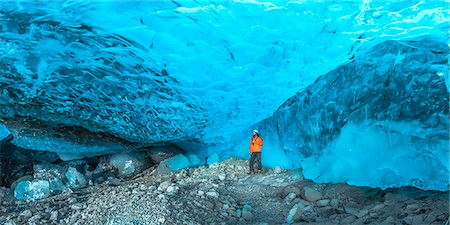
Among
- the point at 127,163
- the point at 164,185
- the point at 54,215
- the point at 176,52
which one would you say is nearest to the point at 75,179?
the point at 127,163

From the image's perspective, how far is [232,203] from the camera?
524 cm

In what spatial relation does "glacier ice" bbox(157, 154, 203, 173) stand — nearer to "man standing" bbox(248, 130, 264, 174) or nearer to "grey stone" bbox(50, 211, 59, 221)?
"man standing" bbox(248, 130, 264, 174)

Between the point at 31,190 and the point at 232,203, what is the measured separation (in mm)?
2747

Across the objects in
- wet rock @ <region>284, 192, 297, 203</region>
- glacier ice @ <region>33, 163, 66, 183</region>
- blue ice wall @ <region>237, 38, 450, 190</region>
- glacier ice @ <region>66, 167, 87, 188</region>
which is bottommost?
glacier ice @ <region>66, 167, 87, 188</region>

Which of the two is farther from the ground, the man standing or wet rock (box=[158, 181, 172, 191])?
the man standing

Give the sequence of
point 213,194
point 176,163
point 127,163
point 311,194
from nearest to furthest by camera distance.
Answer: point 311,194 → point 213,194 → point 176,163 → point 127,163

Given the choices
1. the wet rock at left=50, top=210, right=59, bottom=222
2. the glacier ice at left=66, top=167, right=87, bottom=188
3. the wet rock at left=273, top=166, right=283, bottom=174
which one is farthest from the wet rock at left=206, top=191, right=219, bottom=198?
the glacier ice at left=66, top=167, right=87, bottom=188

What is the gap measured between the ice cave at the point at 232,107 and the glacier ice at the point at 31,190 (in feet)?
0.06

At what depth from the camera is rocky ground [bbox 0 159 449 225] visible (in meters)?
4.35

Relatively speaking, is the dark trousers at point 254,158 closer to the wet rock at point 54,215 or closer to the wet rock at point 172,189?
the wet rock at point 172,189

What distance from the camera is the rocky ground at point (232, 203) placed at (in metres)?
4.35

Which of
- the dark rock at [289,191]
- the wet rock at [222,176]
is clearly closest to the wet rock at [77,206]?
the wet rock at [222,176]

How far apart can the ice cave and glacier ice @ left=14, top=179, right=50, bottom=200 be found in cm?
2

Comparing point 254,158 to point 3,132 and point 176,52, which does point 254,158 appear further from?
point 3,132
